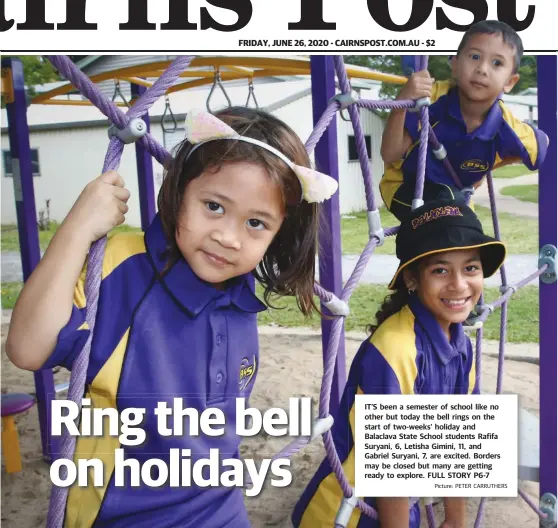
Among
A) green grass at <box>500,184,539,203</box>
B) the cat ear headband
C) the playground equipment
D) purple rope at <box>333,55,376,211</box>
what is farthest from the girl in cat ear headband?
green grass at <box>500,184,539,203</box>

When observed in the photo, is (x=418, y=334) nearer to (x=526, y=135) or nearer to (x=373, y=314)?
(x=526, y=135)

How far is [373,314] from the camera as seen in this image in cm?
255

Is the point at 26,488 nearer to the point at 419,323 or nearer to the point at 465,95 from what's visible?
Result: the point at 419,323

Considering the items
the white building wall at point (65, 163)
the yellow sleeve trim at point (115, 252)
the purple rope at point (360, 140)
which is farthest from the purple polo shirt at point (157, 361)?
the white building wall at point (65, 163)

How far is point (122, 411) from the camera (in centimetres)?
42

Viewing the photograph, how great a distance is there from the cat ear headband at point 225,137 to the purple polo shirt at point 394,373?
0.79 feet

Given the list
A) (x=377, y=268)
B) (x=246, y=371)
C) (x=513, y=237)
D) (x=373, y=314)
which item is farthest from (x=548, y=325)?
(x=513, y=237)

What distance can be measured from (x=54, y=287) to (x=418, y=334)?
1.32 ft

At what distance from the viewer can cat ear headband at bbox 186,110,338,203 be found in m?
0.40

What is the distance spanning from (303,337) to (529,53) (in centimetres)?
161

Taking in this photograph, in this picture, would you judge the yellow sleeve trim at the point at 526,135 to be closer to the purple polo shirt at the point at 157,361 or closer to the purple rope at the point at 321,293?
the purple rope at the point at 321,293

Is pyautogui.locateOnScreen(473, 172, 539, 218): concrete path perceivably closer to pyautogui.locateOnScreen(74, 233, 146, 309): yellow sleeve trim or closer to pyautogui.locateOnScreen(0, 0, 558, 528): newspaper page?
pyautogui.locateOnScreen(0, 0, 558, 528): newspaper page

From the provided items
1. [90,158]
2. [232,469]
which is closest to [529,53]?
[232,469]

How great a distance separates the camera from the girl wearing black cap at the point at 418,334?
609 millimetres
